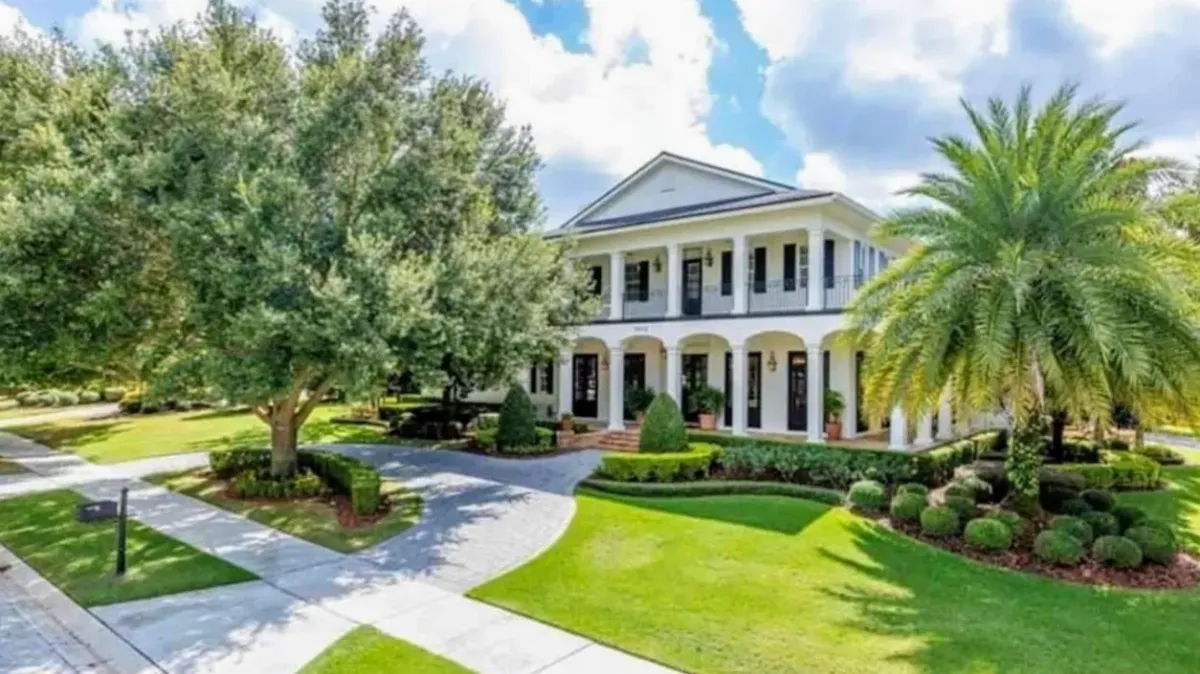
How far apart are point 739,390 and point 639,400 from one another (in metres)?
4.68

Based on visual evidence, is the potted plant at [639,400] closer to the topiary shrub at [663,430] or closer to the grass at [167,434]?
the topiary shrub at [663,430]

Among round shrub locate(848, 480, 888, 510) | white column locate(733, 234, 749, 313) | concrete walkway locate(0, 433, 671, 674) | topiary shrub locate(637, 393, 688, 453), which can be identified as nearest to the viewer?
concrete walkway locate(0, 433, 671, 674)

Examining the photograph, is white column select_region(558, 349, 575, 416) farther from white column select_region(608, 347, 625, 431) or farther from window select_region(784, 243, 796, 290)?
window select_region(784, 243, 796, 290)

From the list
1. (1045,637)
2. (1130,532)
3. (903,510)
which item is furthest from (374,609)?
(1130,532)

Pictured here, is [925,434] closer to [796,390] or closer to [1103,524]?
[796,390]

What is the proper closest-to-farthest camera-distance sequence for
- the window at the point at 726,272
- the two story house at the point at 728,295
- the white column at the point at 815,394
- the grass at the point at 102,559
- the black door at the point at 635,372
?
1. the grass at the point at 102,559
2. the white column at the point at 815,394
3. the two story house at the point at 728,295
4. the window at the point at 726,272
5. the black door at the point at 635,372

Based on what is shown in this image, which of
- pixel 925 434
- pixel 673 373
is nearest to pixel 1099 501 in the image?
pixel 925 434

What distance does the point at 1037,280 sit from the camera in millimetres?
10891

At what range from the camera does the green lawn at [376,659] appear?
6.46 metres

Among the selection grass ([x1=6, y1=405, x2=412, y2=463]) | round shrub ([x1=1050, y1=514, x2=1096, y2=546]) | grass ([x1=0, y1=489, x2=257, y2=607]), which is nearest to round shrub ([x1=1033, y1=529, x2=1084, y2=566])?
round shrub ([x1=1050, y1=514, x2=1096, y2=546])

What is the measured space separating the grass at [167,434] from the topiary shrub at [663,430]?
10.8 m

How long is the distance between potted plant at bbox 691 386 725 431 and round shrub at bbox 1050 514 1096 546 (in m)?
11.3

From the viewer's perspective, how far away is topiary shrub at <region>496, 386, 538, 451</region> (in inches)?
783

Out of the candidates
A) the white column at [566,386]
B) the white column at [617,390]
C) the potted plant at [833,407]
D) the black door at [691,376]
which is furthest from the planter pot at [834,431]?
the white column at [566,386]
